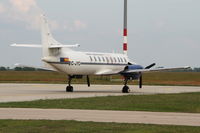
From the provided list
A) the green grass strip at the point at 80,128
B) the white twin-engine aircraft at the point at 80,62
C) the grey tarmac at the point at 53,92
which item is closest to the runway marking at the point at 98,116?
the green grass strip at the point at 80,128

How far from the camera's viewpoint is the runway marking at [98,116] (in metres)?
19.2

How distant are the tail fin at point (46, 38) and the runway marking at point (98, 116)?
17.7 metres

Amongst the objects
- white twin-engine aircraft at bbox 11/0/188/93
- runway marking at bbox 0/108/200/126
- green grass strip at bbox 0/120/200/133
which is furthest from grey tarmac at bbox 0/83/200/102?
green grass strip at bbox 0/120/200/133

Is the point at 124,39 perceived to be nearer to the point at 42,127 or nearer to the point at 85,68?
the point at 85,68

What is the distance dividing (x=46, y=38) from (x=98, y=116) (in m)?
21.8

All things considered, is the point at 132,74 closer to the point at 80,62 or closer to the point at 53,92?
the point at 80,62

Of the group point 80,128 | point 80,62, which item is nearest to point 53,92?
point 80,62

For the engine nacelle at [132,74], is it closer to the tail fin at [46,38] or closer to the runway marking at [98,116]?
the tail fin at [46,38]

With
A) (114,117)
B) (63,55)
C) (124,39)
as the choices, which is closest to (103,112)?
(114,117)

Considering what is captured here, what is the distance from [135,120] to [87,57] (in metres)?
24.9

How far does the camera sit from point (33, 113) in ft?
71.2

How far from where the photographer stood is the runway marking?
19.2m

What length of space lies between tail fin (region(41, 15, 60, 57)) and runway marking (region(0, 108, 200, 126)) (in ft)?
57.9

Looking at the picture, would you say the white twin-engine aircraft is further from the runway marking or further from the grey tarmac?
the runway marking
